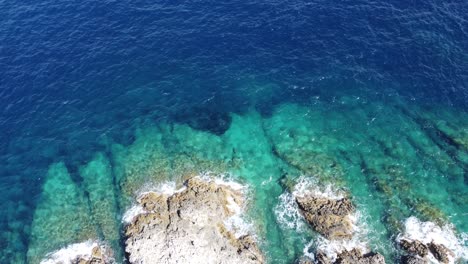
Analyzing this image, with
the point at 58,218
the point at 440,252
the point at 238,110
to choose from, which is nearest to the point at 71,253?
the point at 58,218

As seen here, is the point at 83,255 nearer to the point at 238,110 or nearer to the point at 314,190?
the point at 314,190

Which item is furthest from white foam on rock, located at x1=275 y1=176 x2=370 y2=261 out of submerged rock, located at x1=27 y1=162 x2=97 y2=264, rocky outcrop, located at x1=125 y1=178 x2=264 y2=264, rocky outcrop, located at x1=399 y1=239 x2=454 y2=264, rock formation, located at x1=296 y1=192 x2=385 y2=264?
submerged rock, located at x1=27 y1=162 x2=97 y2=264

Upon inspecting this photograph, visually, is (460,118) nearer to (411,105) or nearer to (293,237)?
(411,105)

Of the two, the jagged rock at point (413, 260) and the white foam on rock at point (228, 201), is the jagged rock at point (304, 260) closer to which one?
the white foam on rock at point (228, 201)

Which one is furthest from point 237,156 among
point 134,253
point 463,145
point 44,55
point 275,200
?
point 44,55

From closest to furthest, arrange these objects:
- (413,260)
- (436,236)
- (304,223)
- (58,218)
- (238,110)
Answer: (413,260)
(436,236)
(304,223)
(58,218)
(238,110)

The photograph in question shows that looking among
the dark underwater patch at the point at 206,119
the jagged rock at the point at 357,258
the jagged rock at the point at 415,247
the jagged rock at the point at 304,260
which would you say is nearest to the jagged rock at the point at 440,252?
the jagged rock at the point at 415,247
